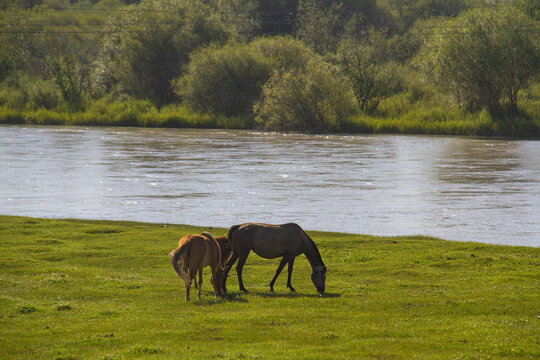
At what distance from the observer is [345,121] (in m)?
77.4

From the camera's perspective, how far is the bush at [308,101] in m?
74.5

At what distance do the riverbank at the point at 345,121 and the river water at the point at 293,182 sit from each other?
5.44 meters

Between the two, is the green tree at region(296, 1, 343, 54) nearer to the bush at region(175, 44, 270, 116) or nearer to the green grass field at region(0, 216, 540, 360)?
the bush at region(175, 44, 270, 116)

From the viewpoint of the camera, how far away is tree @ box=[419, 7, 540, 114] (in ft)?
233

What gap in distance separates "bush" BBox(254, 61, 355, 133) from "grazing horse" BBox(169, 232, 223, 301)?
60.2m

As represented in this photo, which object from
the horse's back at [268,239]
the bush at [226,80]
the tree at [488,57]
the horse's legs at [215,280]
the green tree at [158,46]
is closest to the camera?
the horse's legs at [215,280]

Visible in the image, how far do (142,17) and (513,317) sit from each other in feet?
293

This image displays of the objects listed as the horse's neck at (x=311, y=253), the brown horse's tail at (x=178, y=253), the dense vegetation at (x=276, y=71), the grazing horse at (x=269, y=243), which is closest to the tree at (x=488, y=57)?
the dense vegetation at (x=276, y=71)

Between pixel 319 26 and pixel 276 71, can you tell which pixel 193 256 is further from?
pixel 319 26

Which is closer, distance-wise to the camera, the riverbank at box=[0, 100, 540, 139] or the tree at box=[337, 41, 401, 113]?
the riverbank at box=[0, 100, 540, 139]

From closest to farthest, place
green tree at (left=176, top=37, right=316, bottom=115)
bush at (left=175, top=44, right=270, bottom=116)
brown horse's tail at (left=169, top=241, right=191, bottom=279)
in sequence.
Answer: brown horse's tail at (left=169, top=241, right=191, bottom=279)
green tree at (left=176, top=37, right=316, bottom=115)
bush at (left=175, top=44, right=270, bottom=116)

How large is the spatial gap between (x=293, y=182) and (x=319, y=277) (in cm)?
2577

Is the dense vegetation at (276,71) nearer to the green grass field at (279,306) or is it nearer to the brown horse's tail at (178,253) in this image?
the green grass field at (279,306)

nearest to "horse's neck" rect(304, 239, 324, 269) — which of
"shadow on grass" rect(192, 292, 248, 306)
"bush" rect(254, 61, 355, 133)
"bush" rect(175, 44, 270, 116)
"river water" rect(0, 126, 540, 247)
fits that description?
"shadow on grass" rect(192, 292, 248, 306)
